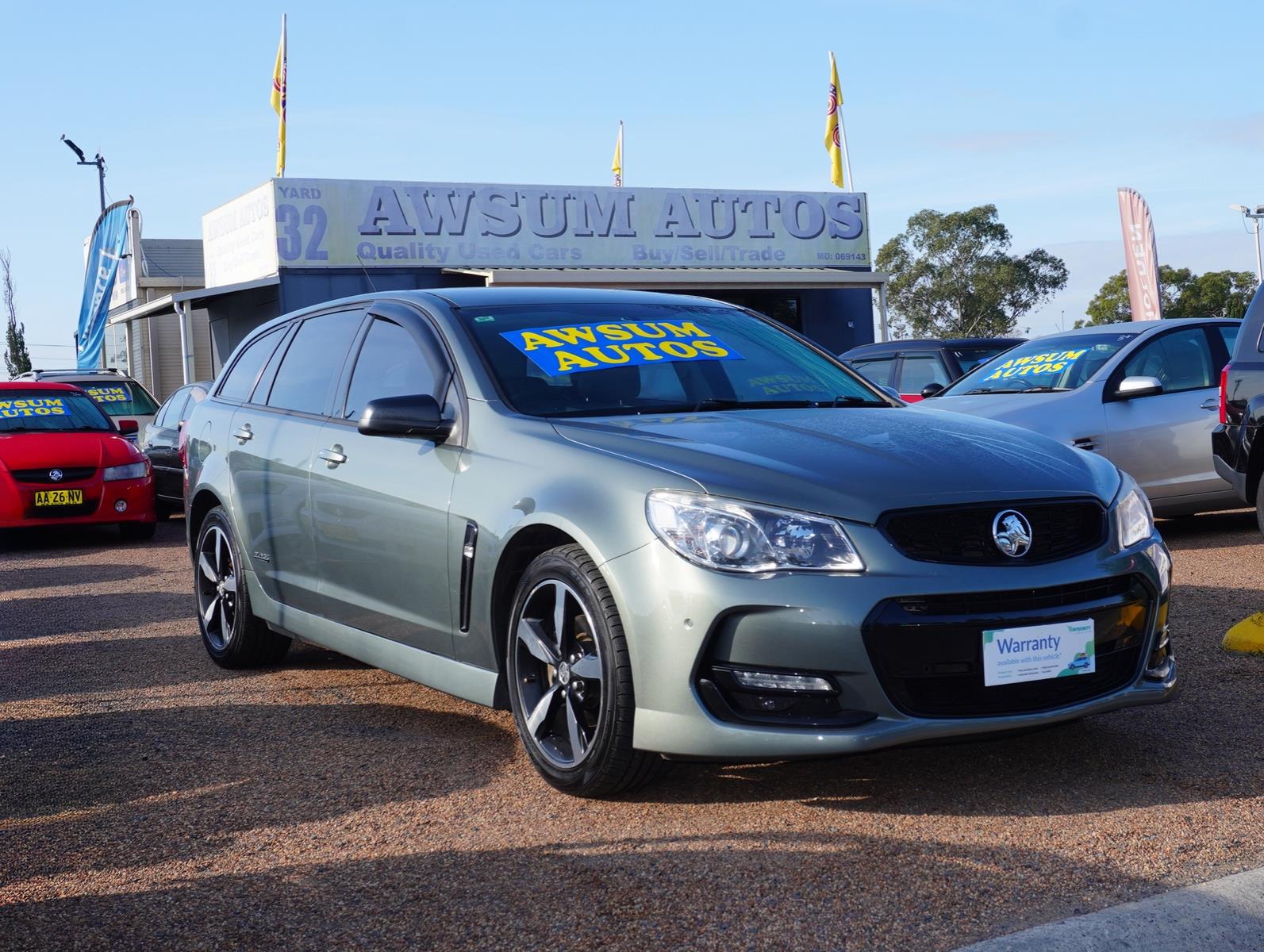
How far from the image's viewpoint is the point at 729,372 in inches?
196

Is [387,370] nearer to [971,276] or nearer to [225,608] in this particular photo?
[225,608]

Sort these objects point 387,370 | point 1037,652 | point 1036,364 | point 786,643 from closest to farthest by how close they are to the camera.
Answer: point 786,643
point 1037,652
point 387,370
point 1036,364

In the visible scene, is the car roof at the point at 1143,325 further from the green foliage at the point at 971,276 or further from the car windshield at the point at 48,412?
the green foliage at the point at 971,276

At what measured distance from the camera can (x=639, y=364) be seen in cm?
484

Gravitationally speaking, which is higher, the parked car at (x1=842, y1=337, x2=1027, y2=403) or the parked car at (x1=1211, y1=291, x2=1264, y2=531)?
the parked car at (x1=842, y1=337, x2=1027, y2=403)

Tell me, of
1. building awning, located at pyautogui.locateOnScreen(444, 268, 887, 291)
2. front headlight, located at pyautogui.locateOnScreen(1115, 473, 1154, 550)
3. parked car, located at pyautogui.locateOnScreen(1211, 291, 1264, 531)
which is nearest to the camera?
front headlight, located at pyautogui.locateOnScreen(1115, 473, 1154, 550)

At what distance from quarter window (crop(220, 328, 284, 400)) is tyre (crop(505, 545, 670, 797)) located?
8.82 feet

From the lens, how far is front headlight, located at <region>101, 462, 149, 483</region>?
42.3ft

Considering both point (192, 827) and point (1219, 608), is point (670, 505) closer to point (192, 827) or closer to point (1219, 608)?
point (192, 827)

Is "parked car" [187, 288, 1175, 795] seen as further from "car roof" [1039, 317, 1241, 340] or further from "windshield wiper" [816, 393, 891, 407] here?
"car roof" [1039, 317, 1241, 340]

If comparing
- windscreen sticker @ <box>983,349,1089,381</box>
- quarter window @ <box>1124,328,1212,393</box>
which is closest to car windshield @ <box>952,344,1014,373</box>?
windscreen sticker @ <box>983,349,1089,381</box>

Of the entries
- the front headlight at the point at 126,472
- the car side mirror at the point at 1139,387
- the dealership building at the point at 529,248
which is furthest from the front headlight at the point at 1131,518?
the dealership building at the point at 529,248

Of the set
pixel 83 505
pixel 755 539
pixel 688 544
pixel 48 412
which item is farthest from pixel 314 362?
pixel 48 412

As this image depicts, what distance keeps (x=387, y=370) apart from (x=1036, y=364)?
617cm
